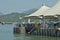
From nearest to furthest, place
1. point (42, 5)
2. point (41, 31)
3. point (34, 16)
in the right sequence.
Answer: point (41, 31) → point (34, 16) → point (42, 5)

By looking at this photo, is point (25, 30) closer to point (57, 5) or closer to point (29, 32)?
point (29, 32)

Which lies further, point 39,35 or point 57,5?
point 57,5

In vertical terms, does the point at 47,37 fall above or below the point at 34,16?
below

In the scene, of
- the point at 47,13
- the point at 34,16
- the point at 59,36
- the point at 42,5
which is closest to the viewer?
the point at 59,36

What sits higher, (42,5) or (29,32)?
(42,5)

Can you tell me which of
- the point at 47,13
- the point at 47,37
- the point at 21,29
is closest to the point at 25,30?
the point at 21,29

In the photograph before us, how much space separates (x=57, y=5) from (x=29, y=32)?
8.17m

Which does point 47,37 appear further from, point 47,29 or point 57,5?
point 57,5

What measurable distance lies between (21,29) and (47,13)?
23.4 feet

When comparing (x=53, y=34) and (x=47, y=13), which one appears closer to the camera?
(x=53, y=34)

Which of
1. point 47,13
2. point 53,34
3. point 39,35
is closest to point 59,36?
point 53,34

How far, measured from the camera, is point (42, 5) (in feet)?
252

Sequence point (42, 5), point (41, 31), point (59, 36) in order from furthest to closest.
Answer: point (42, 5) < point (41, 31) < point (59, 36)

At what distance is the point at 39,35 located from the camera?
60.7 meters
